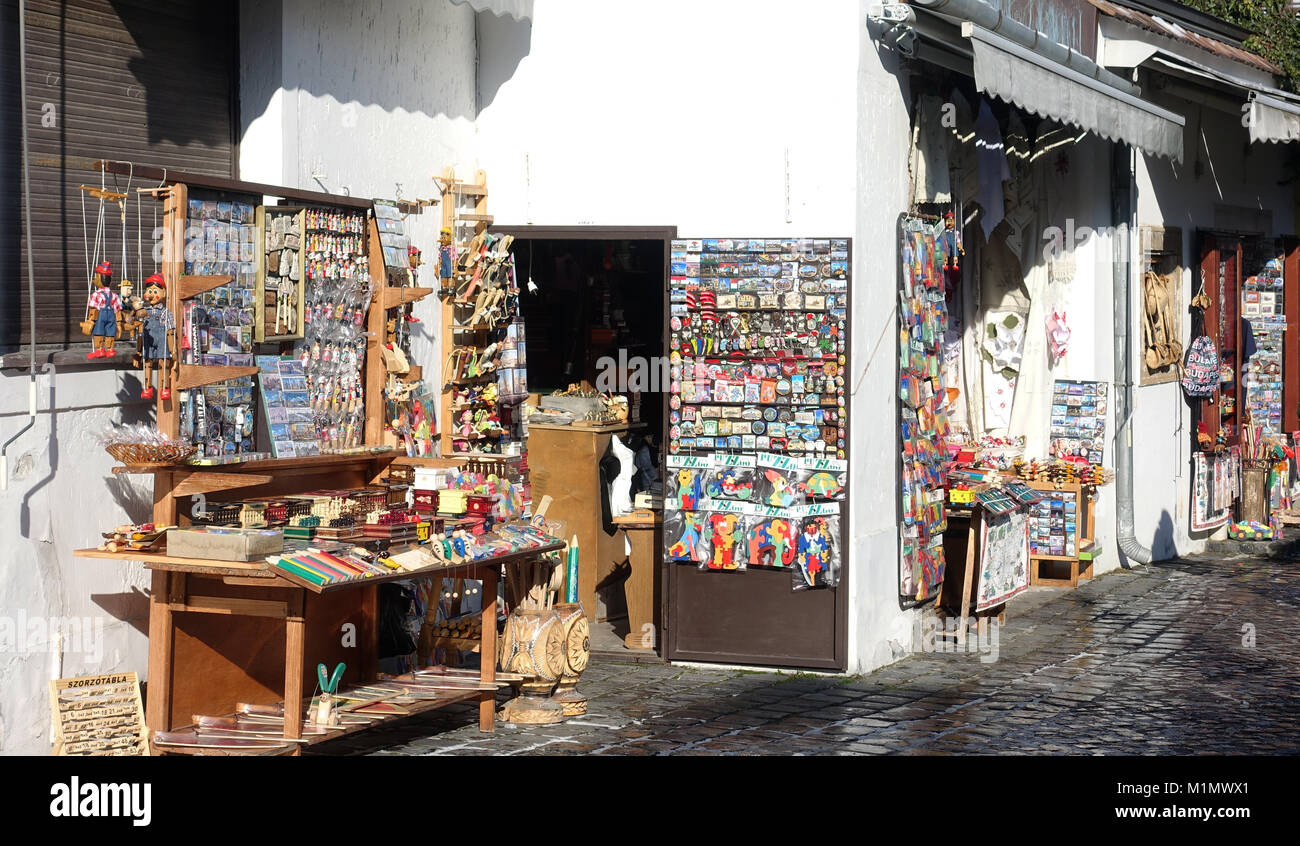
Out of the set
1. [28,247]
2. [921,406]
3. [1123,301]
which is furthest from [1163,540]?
[28,247]

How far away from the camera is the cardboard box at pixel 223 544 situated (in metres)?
6.32

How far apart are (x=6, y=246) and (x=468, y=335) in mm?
3185

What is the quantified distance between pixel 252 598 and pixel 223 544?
415 millimetres

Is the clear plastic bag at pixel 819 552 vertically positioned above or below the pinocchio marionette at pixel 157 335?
below

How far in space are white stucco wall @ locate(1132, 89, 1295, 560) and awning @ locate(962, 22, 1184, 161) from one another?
6.76ft

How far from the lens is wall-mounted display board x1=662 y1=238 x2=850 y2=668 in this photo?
9.01 meters

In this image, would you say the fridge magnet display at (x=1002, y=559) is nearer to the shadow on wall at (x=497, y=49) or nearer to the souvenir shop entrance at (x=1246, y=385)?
the shadow on wall at (x=497, y=49)

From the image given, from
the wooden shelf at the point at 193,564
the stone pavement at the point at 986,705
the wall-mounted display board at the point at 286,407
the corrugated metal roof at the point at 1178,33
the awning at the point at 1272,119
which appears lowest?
the stone pavement at the point at 986,705

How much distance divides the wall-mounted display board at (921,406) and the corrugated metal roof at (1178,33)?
3281 mm

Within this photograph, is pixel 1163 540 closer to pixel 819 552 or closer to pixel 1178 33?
pixel 1178 33

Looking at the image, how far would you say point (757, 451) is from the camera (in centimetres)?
920

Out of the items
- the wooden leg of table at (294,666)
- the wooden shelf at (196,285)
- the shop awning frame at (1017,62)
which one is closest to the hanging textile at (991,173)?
the shop awning frame at (1017,62)

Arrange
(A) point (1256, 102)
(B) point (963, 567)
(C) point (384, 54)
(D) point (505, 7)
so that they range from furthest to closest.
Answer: (A) point (1256, 102) → (B) point (963, 567) → (D) point (505, 7) → (C) point (384, 54)

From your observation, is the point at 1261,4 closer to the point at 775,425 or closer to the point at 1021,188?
the point at 1021,188
